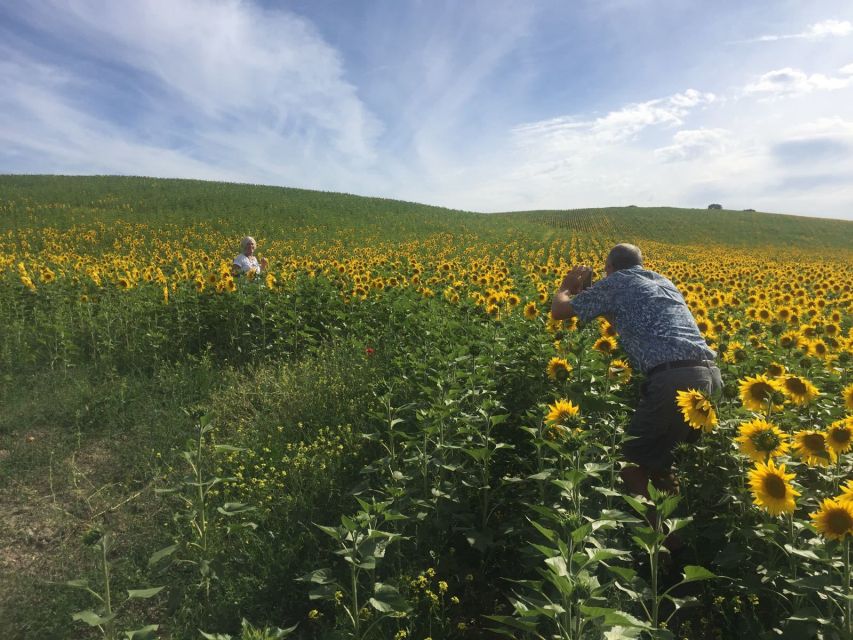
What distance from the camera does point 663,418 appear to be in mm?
3303

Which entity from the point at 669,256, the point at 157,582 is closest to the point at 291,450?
the point at 157,582

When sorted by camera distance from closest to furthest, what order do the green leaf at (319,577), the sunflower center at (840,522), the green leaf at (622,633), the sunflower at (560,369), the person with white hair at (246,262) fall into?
the green leaf at (622,633)
the sunflower center at (840,522)
the green leaf at (319,577)
the sunflower at (560,369)
the person with white hair at (246,262)

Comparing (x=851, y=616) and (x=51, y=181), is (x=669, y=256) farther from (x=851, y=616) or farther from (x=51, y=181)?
(x=51, y=181)

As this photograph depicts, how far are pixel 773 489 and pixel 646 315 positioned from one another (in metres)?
1.58

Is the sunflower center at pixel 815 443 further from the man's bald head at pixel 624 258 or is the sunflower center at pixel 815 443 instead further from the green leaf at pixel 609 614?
the man's bald head at pixel 624 258

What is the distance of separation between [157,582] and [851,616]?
141 inches

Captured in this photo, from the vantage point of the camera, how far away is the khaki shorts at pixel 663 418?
3.29 meters

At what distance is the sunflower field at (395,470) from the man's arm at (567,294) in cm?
27

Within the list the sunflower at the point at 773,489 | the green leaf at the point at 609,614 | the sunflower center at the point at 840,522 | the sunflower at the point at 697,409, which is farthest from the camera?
the sunflower at the point at 697,409

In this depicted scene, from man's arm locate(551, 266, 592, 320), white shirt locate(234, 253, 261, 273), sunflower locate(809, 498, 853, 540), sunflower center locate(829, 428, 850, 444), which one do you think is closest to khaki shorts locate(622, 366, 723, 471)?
man's arm locate(551, 266, 592, 320)

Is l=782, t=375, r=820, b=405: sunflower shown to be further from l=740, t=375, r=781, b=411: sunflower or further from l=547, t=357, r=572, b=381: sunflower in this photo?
l=547, t=357, r=572, b=381: sunflower

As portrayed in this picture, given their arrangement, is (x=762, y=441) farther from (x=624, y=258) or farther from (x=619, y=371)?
(x=624, y=258)

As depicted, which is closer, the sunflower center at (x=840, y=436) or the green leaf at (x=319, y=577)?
the sunflower center at (x=840, y=436)

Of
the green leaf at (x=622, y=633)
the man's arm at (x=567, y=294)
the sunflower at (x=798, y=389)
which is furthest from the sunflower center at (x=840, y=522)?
the man's arm at (x=567, y=294)
